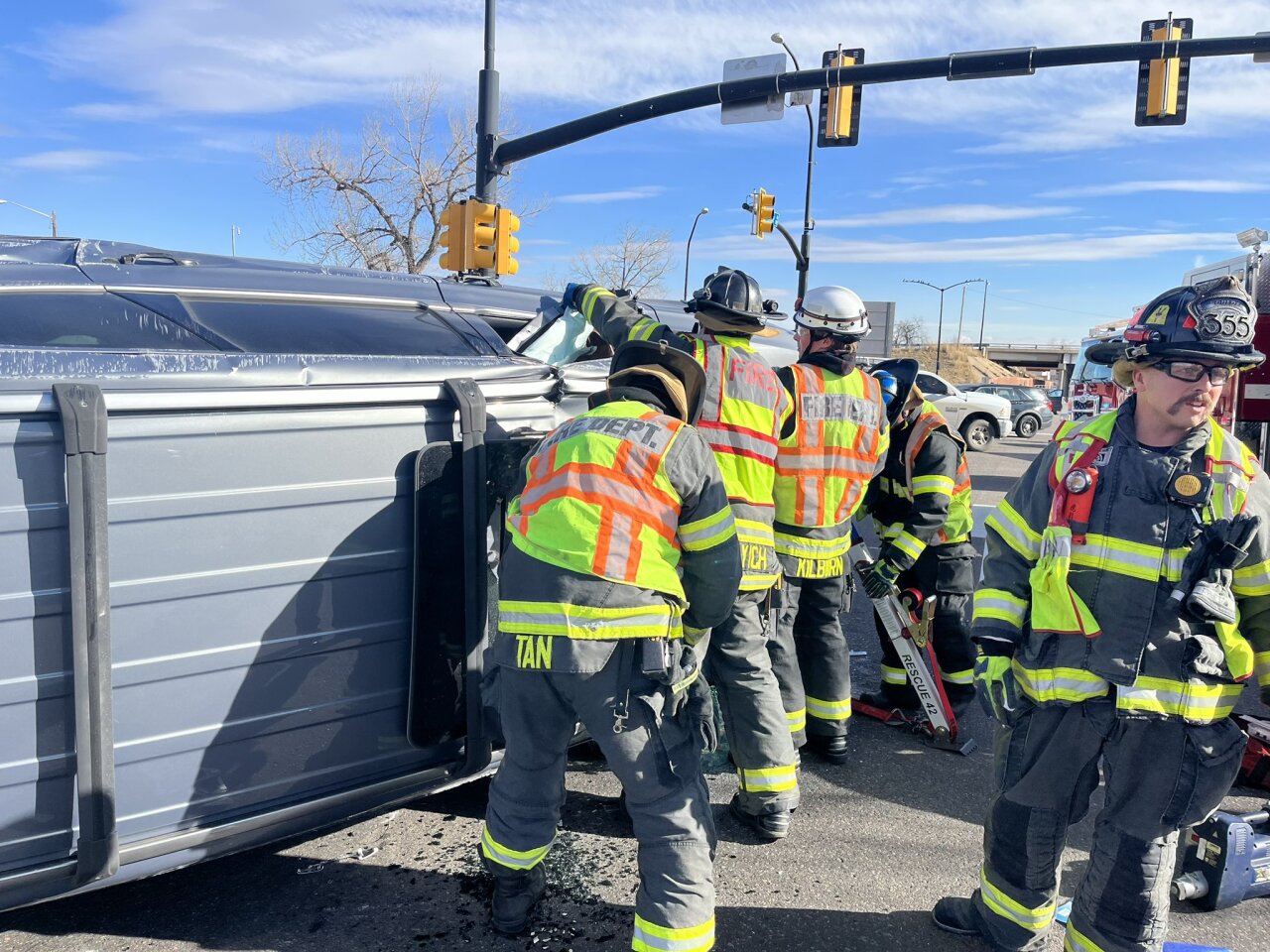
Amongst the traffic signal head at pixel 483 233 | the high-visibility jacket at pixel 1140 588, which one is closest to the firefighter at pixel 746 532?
the high-visibility jacket at pixel 1140 588

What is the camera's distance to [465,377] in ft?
9.14

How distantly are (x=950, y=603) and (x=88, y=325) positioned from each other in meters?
3.53

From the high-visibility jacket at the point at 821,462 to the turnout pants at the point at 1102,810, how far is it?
4.24ft

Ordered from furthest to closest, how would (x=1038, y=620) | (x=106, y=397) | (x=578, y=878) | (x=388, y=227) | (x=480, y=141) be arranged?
1. (x=388, y=227)
2. (x=480, y=141)
3. (x=578, y=878)
4. (x=1038, y=620)
5. (x=106, y=397)

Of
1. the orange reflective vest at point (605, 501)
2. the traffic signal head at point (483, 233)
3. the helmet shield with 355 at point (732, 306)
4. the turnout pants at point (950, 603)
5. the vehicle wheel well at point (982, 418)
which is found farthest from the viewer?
the vehicle wheel well at point (982, 418)

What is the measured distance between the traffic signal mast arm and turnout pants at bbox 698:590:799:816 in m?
8.27

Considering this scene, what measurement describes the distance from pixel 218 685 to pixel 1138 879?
2.34 metres

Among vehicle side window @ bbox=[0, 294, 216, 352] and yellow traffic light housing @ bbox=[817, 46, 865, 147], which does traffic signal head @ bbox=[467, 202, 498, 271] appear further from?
vehicle side window @ bbox=[0, 294, 216, 352]

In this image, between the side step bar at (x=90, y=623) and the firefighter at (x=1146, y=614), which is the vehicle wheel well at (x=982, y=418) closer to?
the firefighter at (x=1146, y=614)

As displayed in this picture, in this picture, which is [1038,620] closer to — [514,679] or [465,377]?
[514,679]

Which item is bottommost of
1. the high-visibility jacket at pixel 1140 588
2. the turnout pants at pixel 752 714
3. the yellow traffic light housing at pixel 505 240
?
the turnout pants at pixel 752 714

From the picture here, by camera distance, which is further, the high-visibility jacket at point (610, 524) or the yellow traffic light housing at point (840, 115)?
the yellow traffic light housing at point (840, 115)

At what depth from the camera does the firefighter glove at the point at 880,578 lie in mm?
3910

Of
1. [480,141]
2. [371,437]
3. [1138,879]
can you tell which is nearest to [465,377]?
[371,437]
